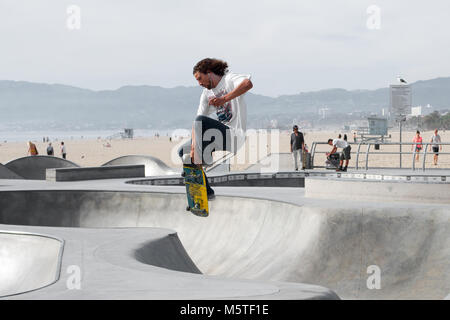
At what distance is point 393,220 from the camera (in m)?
8.40

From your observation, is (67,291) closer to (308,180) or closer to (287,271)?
(287,271)

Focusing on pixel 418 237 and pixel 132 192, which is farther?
pixel 132 192

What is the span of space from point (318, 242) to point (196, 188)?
1883mm

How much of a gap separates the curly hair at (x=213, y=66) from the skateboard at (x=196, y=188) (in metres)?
1.30

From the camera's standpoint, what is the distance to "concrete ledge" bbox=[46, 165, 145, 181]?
54.9ft

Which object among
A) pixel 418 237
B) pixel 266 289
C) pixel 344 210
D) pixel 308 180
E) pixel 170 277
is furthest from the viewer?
pixel 308 180

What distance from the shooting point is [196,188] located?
827cm

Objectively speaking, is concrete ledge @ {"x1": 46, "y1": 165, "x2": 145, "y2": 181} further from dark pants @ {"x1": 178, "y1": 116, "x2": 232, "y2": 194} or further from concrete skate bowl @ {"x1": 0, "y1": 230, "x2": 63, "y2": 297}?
dark pants @ {"x1": 178, "y1": 116, "x2": 232, "y2": 194}

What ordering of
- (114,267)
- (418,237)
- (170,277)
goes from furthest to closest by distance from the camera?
(418,237)
(114,267)
(170,277)

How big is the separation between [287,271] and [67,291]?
4.50 meters

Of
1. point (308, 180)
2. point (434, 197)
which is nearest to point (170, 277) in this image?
point (434, 197)

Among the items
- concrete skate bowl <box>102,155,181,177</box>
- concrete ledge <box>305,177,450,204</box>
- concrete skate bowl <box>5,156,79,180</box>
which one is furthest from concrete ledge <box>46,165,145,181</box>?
concrete ledge <box>305,177,450,204</box>

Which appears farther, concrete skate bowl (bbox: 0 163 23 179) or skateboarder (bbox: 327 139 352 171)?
concrete skate bowl (bbox: 0 163 23 179)

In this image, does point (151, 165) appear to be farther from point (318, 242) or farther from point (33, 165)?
point (318, 242)
